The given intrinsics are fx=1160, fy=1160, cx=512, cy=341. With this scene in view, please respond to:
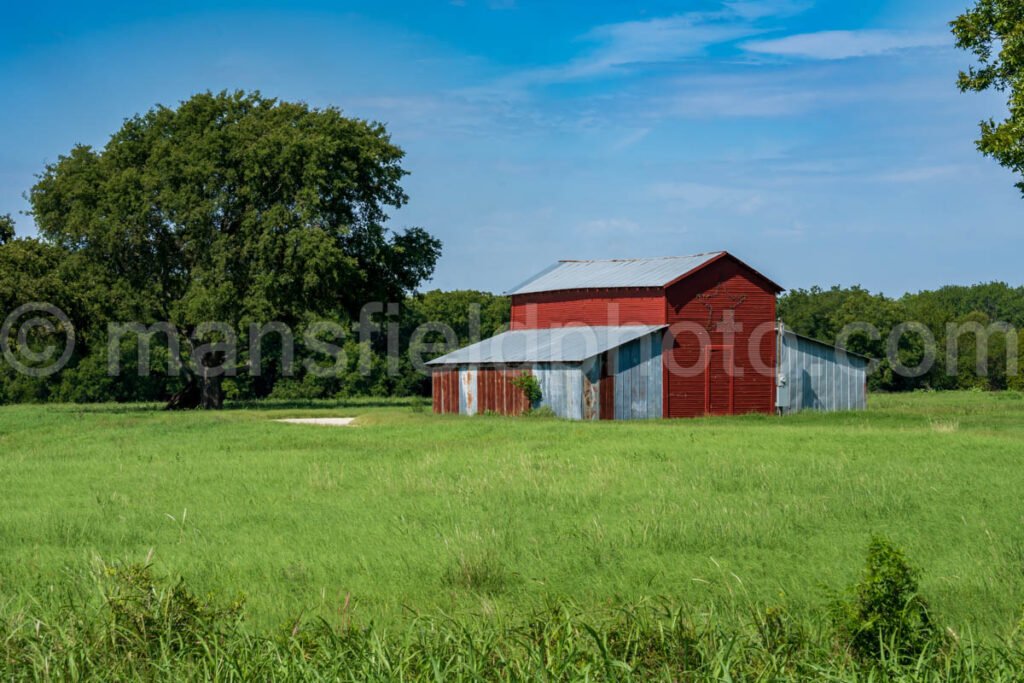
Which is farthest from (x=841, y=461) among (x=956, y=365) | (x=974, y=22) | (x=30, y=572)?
(x=956, y=365)

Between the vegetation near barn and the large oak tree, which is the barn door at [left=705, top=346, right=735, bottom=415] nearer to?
the large oak tree

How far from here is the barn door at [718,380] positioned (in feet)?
151

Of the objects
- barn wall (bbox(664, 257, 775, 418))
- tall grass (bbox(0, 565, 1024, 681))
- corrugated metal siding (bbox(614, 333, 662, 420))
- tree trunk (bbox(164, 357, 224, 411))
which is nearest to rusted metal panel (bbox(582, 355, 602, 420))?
corrugated metal siding (bbox(614, 333, 662, 420))

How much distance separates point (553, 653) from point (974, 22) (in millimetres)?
30040

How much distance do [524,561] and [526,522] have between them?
2.38m

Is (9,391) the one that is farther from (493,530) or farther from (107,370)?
(493,530)

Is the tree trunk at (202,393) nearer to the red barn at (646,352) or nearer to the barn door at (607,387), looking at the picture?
the red barn at (646,352)

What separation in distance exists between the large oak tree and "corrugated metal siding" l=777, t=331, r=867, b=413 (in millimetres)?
18080

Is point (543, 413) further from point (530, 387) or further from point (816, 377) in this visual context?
point (816, 377)

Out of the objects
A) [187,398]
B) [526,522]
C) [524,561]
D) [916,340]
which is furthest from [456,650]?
[916,340]

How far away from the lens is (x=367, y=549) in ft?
40.7

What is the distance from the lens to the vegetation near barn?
7633mm

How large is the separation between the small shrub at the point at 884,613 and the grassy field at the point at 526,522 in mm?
870

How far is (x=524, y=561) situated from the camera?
1168 centimetres
